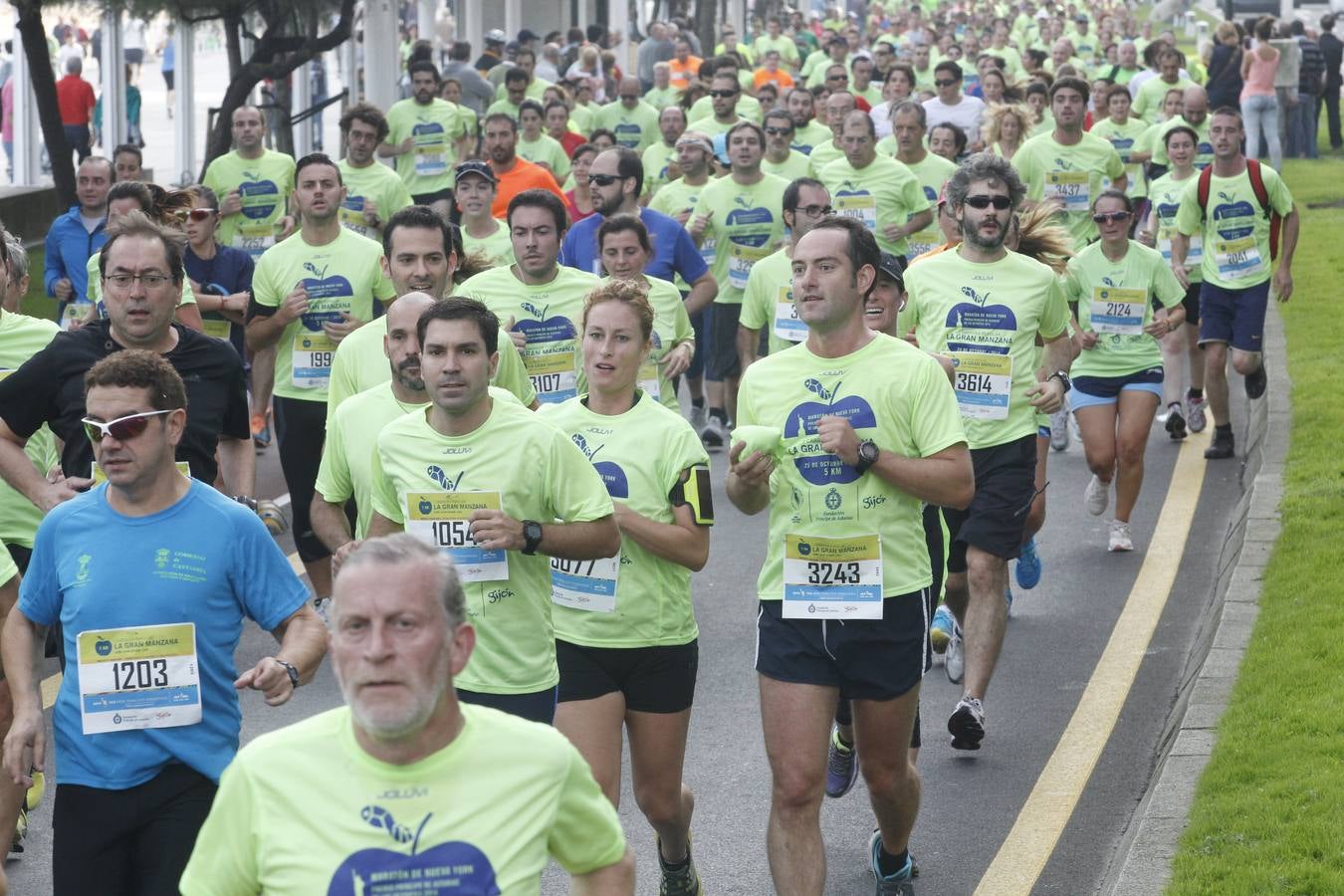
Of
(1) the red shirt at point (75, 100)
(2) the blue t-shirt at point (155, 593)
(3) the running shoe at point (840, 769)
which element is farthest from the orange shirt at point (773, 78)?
(2) the blue t-shirt at point (155, 593)

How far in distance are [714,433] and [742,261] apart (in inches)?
44.4

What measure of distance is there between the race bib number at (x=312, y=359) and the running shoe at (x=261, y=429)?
8.93ft

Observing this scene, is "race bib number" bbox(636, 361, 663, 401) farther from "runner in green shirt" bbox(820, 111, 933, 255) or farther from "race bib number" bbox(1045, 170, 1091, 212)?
"race bib number" bbox(1045, 170, 1091, 212)

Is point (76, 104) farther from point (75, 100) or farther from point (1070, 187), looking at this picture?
point (1070, 187)

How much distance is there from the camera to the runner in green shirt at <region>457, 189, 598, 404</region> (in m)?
8.96

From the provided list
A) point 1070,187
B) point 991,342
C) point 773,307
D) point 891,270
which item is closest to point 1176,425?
point 1070,187

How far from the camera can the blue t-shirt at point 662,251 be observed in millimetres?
11844

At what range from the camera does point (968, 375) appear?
28.6 feet

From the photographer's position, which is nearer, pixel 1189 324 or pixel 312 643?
pixel 312 643

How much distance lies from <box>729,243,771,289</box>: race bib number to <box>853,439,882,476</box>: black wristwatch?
8.21 m

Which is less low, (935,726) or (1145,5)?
(1145,5)

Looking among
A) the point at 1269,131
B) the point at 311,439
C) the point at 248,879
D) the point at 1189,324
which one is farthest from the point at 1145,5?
the point at 248,879

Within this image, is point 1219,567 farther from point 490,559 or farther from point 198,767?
point 198,767

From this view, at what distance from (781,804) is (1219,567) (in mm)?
5545
